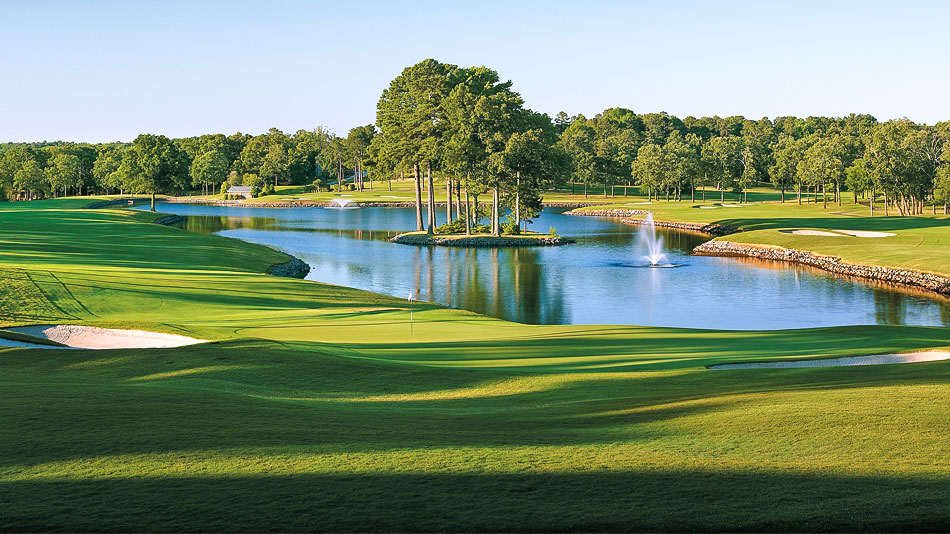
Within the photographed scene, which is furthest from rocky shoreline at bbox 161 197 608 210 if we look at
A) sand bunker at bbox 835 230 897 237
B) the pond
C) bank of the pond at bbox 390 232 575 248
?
sand bunker at bbox 835 230 897 237

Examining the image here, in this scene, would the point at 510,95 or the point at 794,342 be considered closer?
the point at 794,342

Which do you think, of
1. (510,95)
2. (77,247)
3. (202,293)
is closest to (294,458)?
(202,293)

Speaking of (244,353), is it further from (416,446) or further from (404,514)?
(404,514)

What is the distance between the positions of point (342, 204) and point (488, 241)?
252 feet

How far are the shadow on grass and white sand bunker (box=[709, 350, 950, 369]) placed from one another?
10468 millimetres

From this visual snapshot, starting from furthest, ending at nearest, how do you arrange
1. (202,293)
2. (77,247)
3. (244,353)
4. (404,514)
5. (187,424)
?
(77,247) < (202,293) < (244,353) < (187,424) < (404,514)

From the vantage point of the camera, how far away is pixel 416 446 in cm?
1040

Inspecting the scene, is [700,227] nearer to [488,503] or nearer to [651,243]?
[651,243]

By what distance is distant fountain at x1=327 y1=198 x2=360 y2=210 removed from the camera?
144 metres

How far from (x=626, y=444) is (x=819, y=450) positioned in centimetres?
240

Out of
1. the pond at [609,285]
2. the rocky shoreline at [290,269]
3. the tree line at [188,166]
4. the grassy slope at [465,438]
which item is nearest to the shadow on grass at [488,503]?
the grassy slope at [465,438]

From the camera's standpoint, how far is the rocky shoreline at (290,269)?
52031 mm

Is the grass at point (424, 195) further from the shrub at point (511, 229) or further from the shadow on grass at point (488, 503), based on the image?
the shadow on grass at point (488, 503)

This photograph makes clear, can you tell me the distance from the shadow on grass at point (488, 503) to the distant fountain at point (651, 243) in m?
51.4
